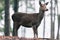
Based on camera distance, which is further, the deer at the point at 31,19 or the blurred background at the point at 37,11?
the blurred background at the point at 37,11

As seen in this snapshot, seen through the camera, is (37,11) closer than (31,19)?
No

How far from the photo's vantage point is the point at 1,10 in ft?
59.6

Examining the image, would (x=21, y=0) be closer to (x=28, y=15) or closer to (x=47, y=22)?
(x=47, y=22)

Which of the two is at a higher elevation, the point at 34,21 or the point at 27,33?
the point at 34,21

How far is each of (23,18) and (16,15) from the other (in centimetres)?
29

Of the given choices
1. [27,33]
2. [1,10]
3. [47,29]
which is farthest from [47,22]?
[1,10]

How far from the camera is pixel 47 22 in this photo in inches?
763

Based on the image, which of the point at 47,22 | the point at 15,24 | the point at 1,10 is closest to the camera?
the point at 15,24

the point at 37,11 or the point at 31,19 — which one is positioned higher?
the point at 31,19

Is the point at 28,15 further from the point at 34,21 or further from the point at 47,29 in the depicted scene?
the point at 47,29

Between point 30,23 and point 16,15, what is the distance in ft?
2.15

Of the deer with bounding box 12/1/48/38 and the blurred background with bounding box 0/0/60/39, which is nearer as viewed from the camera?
the deer with bounding box 12/1/48/38

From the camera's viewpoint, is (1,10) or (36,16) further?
(1,10)

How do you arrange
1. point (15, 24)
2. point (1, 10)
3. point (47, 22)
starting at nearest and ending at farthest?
point (15, 24) → point (1, 10) → point (47, 22)
